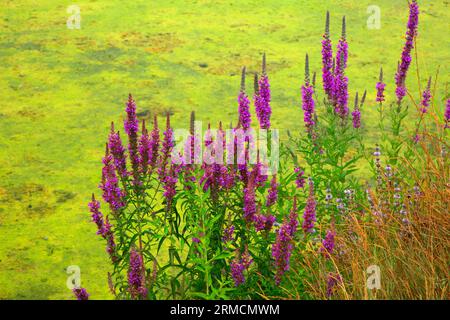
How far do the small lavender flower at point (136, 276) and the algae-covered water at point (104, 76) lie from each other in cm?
104

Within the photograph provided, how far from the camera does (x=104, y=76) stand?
6.05 m

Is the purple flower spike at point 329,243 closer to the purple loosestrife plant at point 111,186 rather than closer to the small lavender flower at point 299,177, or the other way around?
the small lavender flower at point 299,177

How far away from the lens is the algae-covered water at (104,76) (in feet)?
13.3

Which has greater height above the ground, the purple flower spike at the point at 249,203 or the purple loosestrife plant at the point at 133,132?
the purple loosestrife plant at the point at 133,132

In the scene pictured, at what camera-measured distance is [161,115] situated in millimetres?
5484

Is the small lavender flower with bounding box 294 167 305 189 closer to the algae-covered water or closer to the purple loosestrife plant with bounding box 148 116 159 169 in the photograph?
the purple loosestrife plant with bounding box 148 116 159 169

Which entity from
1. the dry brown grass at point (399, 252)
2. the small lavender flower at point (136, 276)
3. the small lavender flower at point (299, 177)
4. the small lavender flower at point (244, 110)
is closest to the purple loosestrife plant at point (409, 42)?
the dry brown grass at point (399, 252)

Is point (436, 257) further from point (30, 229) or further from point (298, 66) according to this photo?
point (298, 66)

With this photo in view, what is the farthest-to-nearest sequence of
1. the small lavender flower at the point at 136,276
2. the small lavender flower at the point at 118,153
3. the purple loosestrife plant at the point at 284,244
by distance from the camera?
the small lavender flower at the point at 118,153 → the purple loosestrife plant at the point at 284,244 → the small lavender flower at the point at 136,276

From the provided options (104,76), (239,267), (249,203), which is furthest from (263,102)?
(104,76)

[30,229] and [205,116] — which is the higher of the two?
[205,116]

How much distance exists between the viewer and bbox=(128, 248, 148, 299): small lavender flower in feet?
8.20
